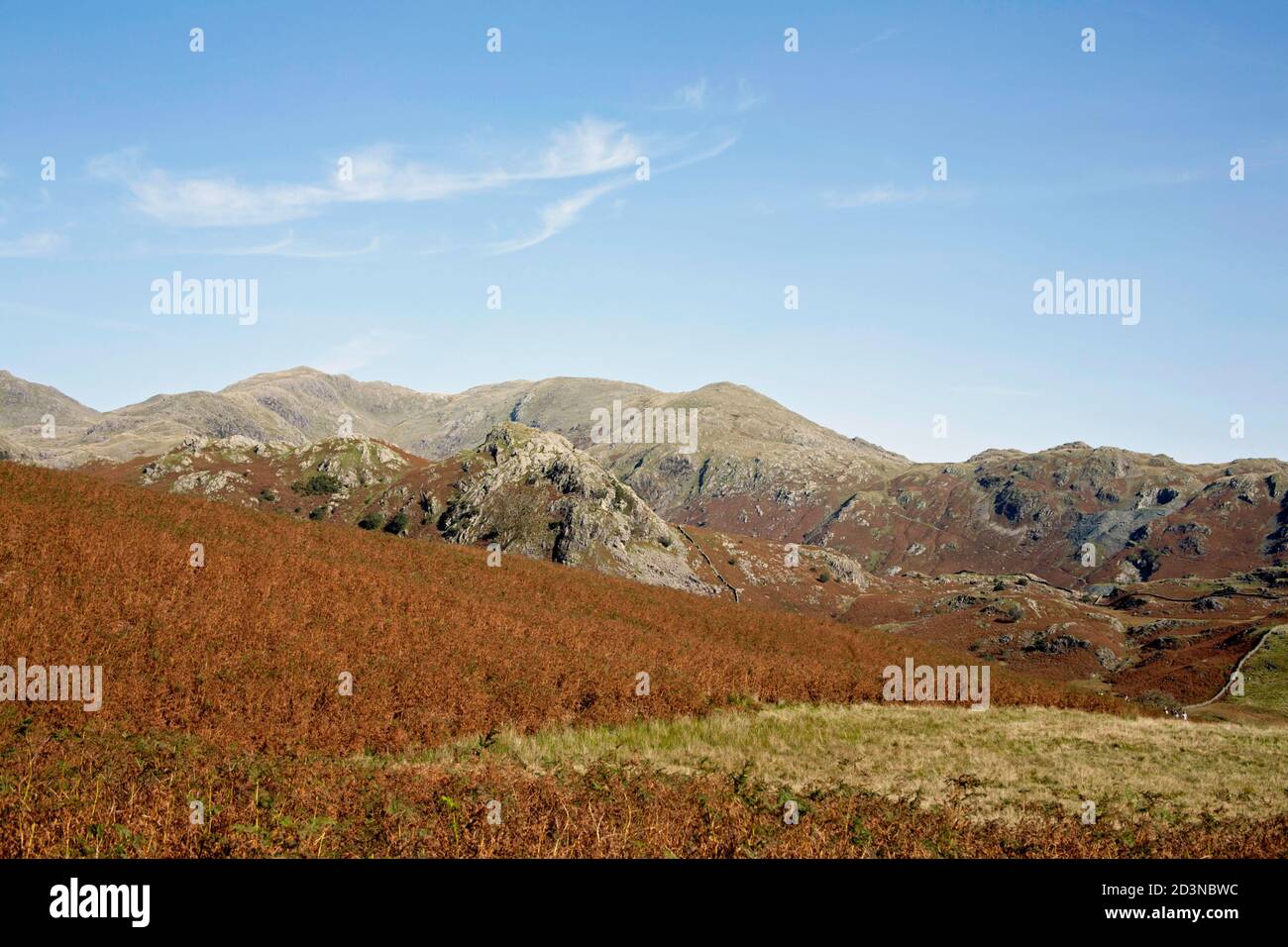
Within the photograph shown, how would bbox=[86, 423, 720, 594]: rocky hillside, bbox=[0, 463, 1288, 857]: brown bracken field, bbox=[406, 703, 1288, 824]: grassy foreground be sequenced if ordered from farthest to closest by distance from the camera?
bbox=[86, 423, 720, 594]: rocky hillside → bbox=[406, 703, 1288, 824]: grassy foreground → bbox=[0, 463, 1288, 857]: brown bracken field

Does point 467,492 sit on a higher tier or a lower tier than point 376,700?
higher

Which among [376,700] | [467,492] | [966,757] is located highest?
[467,492]

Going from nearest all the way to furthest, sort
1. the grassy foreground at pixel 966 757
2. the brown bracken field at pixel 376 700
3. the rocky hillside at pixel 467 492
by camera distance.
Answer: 1. the brown bracken field at pixel 376 700
2. the grassy foreground at pixel 966 757
3. the rocky hillside at pixel 467 492

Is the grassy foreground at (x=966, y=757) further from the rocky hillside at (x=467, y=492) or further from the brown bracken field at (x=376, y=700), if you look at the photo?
the rocky hillside at (x=467, y=492)

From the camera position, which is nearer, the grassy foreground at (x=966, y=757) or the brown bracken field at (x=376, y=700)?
the brown bracken field at (x=376, y=700)

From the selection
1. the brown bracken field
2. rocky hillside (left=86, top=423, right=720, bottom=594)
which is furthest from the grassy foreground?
rocky hillside (left=86, top=423, right=720, bottom=594)

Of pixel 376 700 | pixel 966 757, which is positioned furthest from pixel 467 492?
pixel 966 757

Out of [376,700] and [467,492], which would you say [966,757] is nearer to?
[376,700]

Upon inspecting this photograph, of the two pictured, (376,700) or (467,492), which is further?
(467,492)

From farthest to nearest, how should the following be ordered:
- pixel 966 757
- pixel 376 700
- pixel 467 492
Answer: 1. pixel 467 492
2. pixel 376 700
3. pixel 966 757

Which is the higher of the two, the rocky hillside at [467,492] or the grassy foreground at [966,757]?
the rocky hillside at [467,492]

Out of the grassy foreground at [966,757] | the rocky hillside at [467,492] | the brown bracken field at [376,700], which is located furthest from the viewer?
the rocky hillside at [467,492]

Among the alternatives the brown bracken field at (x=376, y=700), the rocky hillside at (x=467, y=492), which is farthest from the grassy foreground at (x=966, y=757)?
the rocky hillside at (x=467, y=492)

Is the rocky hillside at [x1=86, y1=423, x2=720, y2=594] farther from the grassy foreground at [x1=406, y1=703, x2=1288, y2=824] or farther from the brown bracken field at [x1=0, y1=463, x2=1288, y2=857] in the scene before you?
the grassy foreground at [x1=406, y1=703, x2=1288, y2=824]
